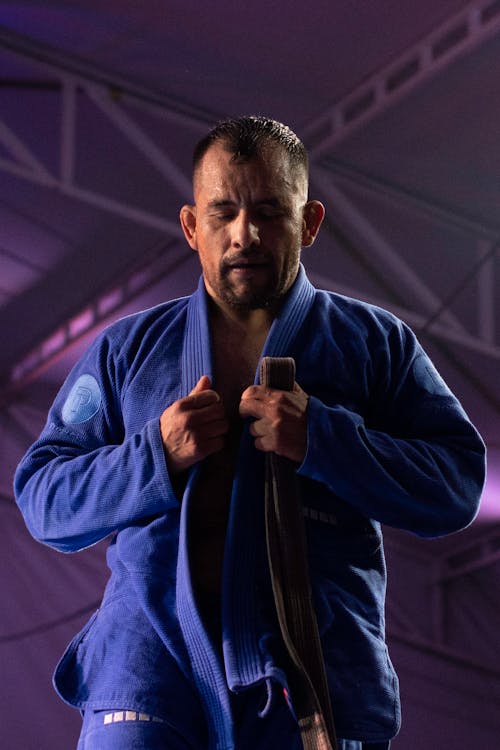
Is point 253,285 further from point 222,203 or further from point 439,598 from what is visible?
point 439,598

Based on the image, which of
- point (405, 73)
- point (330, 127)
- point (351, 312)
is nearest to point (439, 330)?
point (330, 127)

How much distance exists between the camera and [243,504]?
1219 mm

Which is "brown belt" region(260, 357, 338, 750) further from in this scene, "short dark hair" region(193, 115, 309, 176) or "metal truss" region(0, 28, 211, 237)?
"metal truss" region(0, 28, 211, 237)

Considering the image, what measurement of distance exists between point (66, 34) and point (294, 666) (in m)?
2.79

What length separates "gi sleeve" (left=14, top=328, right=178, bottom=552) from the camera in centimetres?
121

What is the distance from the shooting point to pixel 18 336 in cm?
442

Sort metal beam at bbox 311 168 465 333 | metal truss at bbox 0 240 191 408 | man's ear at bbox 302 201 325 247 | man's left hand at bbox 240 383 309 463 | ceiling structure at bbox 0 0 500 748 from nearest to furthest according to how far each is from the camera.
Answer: man's left hand at bbox 240 383 309 463 → man's ear at bbox 302 201 325 247 → ceiling structure at bbox 0 0 500 748 → metal beam at bbox 311 168 465 333 → metal truss at bbox 0 240 191 408

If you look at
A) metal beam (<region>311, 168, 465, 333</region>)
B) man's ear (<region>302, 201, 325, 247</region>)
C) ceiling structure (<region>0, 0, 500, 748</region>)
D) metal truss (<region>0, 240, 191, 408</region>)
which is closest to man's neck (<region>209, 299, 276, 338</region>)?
man's ear (<region>302, 201, 325, 247</region>)

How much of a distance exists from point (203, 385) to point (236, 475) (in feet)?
0.36

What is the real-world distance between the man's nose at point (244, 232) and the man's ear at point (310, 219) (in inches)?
5.3

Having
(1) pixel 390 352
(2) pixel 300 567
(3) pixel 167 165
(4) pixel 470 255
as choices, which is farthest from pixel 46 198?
(2) pixel 300 567

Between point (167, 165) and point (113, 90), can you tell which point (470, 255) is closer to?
point (167, 165)

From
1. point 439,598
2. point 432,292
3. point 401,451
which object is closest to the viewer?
point 401,451

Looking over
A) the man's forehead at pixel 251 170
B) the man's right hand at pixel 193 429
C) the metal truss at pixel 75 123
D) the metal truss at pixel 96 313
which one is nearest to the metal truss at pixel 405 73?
the metal truss at pixel 75 123
